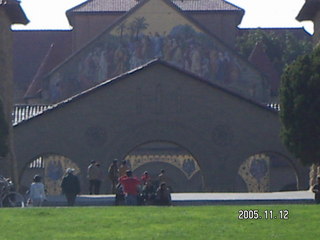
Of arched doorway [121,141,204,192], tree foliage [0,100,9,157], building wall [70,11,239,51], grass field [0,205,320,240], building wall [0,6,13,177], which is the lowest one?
grass field [0,205,320,240]

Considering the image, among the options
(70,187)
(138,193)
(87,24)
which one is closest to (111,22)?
(87,24)

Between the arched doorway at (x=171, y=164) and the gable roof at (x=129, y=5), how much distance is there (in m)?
16.4

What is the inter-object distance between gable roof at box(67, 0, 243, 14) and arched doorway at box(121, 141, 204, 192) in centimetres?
1639

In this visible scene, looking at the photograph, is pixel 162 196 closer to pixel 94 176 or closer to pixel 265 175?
pixel 94 176

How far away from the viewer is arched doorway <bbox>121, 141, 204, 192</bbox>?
204 ft

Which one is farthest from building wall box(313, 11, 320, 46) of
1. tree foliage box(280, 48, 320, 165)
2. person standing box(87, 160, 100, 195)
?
person standing box(87, 160, 100, 195)

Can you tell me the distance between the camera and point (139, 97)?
52969 millimetres

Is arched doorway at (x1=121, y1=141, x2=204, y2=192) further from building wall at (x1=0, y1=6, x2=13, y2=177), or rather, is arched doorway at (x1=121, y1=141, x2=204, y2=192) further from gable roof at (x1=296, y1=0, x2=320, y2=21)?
building wall at (x1=0, y1=6, x2=13, y2=177)

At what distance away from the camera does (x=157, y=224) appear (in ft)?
73.2

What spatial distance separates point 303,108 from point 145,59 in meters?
26.3

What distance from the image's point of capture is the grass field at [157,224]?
2072 centimetres

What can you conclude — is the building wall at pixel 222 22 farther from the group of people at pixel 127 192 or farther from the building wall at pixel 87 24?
the group of people at pixel 127 192

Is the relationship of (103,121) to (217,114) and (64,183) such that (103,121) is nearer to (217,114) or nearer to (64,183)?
(217,114)

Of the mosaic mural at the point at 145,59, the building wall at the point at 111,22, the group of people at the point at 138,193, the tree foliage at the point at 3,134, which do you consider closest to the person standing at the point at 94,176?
the tree foliage at the point at 3,134
